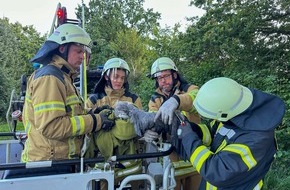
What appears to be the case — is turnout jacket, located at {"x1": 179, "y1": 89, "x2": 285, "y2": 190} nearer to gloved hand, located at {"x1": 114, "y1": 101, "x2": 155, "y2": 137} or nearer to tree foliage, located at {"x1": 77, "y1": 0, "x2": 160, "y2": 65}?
gloved hand, located at {"x1": 114, "y1": 101, "x2": 155, "y2": 137}

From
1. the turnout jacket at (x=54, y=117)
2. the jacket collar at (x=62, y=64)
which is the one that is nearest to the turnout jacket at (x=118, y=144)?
the turnout jacket at (x=54, y=117)

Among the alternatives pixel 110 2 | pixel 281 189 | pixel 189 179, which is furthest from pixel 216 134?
pixel 110 2

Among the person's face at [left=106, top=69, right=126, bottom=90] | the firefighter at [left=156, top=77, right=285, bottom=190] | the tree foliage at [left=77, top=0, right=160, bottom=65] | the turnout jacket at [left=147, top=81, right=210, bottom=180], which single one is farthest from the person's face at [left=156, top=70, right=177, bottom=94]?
the tree foliage at [left=77, top=0, right=160, bottom=65]

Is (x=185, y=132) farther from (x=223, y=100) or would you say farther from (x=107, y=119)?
(x=107, y=119)

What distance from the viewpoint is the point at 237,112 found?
6.51 feet

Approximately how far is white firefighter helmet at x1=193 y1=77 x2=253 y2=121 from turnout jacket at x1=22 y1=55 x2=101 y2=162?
30.7 inches

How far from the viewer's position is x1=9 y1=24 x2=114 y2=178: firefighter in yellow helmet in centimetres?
213

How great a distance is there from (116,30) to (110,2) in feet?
16.2

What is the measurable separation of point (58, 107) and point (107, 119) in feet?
1.36

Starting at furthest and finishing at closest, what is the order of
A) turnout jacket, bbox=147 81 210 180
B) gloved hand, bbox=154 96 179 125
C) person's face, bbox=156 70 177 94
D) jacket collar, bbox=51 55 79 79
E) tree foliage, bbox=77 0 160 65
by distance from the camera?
tree foliage, bbox=77 0 160 65
person's face, bbox=156 70 177 94
turnout jacket, bbox=147 81 210 180
jacket collar, bbox=51 55 79 79
gloved hand, bbox=154 96 179 125

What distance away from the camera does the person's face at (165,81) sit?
12.4ft

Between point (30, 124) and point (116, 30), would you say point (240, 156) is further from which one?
point (116, 30)

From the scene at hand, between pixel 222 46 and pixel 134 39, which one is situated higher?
pixel 134 39

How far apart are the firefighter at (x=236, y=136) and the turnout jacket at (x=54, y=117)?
74 centimetres
